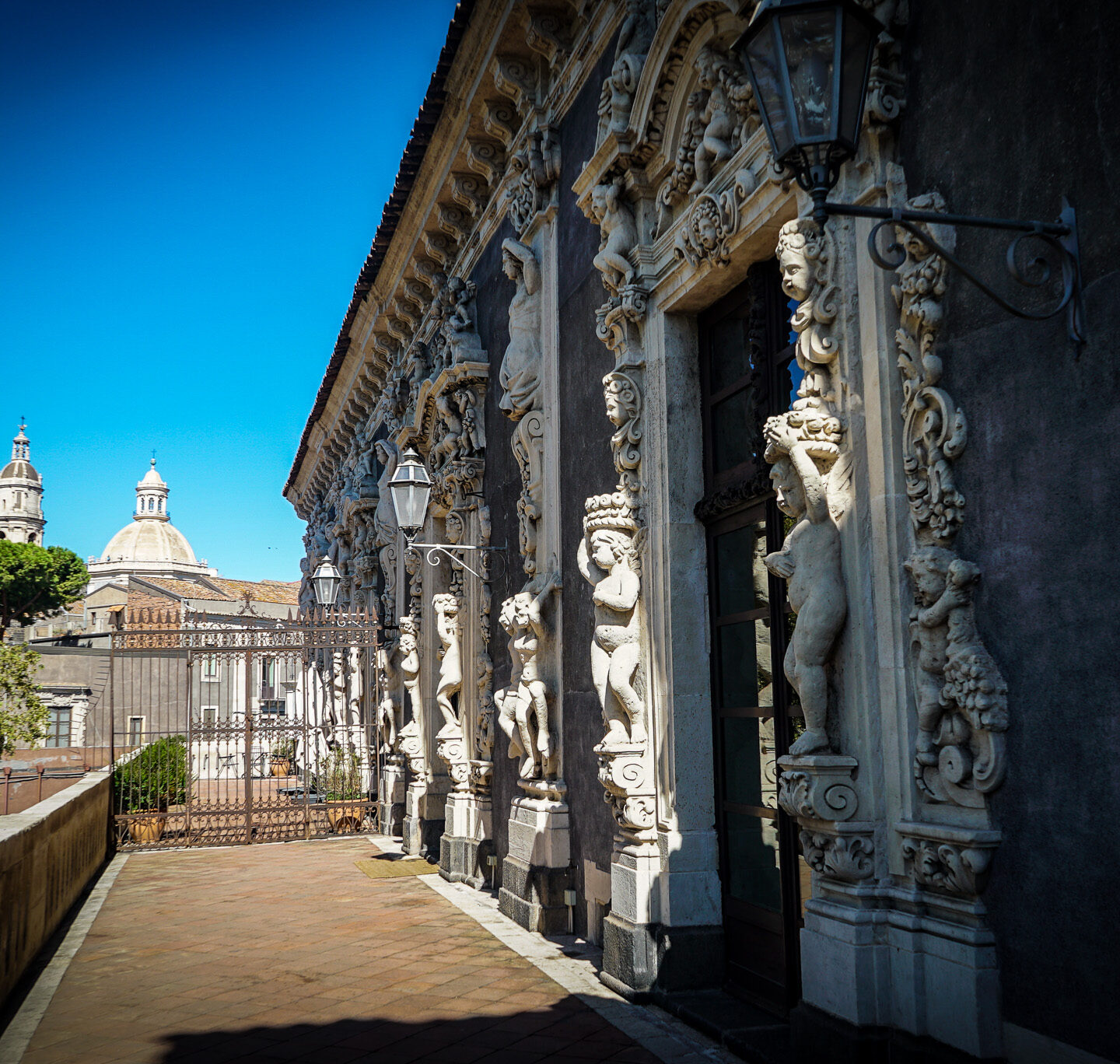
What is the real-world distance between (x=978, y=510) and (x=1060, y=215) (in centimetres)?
90

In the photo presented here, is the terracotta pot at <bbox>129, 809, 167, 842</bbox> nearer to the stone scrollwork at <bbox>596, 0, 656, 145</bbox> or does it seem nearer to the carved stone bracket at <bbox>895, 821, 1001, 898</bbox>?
the stone scrollwork at <bbox>596, 0, 656, 145</bbox>

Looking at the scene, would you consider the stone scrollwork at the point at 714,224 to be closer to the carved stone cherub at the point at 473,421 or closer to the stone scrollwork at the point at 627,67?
the stone scrollwork at the point at 627,67

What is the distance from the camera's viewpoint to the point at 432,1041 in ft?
16.6

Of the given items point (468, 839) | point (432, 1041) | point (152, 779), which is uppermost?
point (152, 779)

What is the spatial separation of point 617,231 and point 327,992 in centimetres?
456

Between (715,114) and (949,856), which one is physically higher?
(715,114)

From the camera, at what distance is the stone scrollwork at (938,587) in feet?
10.9

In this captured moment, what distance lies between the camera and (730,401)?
18.9ft

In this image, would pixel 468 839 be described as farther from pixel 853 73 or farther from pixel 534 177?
pixel 853 73

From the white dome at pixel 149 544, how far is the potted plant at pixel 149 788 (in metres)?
86.9

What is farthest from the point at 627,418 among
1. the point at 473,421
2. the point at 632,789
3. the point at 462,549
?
the point at 462,549

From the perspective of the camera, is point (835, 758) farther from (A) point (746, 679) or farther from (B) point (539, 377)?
(B) point (539, 377)

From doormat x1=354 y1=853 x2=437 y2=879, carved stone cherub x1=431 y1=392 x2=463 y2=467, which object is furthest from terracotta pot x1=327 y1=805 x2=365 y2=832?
carved stone cherub x1=431 y1=392 x2=463 y2=467

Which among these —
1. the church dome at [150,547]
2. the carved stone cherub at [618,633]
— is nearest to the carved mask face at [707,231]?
the carved stone cherub at [618,633]
